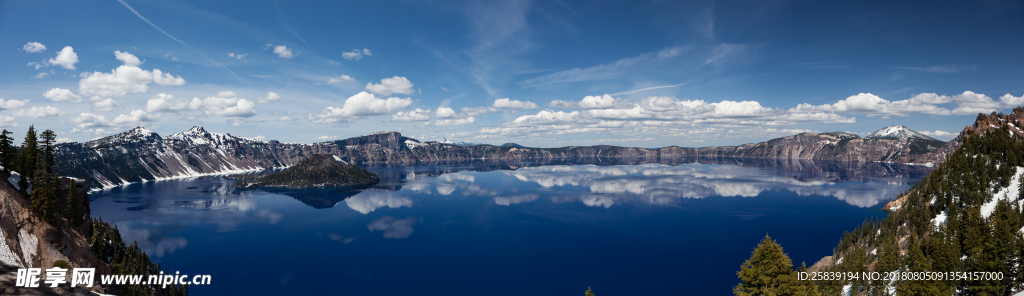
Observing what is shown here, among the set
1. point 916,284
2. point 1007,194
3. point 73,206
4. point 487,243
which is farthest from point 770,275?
point 1007,194

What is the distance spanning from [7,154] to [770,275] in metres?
106

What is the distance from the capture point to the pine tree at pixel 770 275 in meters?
31.2

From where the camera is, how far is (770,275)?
107ft

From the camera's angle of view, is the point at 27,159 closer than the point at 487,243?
Yes

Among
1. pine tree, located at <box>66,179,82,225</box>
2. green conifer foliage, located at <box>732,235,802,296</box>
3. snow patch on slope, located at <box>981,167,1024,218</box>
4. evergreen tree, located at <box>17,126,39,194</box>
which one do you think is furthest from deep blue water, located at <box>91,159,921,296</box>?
green conifer foliage, located at <box>732,235,802,296</box>

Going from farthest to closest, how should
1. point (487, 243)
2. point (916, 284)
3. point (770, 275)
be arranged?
point (487, 243) → point (916, 284) → point (770, 275)

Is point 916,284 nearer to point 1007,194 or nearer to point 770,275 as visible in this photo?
point 770,275

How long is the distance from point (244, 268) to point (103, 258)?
29640 millimetres

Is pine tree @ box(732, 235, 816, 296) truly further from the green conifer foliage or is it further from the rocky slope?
the rocky slope

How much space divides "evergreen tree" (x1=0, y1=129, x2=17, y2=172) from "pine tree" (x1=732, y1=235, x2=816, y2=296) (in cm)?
10215

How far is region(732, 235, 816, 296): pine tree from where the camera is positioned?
31.2 meters

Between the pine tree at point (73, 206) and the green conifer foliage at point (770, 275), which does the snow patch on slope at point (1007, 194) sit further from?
the pine tree at point (73, 206)

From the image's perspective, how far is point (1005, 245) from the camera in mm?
57844

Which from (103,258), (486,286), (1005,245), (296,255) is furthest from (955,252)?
(103,258)
